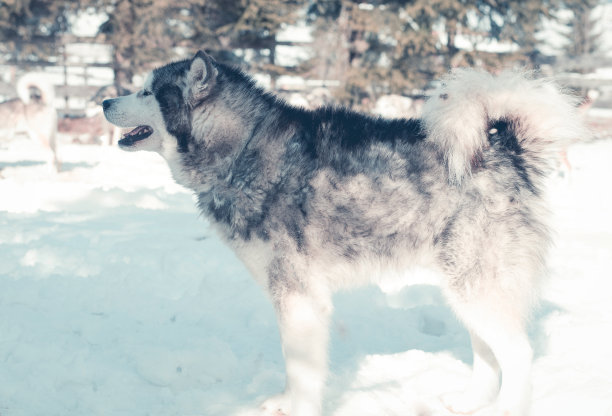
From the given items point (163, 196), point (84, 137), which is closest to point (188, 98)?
point (163, 196)

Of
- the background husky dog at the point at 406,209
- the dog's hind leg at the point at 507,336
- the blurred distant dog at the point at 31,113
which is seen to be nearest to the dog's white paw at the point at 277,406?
the background husky dog at the point at 406,209

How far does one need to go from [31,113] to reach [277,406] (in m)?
8.09

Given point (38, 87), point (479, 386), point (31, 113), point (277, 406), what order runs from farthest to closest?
point (38, 87), point (31, 113), point (479, 386), point (277, 406)

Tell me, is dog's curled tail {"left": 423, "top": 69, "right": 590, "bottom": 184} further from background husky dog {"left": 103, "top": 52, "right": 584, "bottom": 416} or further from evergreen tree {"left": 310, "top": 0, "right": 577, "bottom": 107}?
evergreen tree {"left": 310, "top": 0, "right": 577, "bottom": 107}

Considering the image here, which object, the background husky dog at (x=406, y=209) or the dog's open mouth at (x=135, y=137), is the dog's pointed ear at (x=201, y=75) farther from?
the dog's open mouth at (x=135, y=137)

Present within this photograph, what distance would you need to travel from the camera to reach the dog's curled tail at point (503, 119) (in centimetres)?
228

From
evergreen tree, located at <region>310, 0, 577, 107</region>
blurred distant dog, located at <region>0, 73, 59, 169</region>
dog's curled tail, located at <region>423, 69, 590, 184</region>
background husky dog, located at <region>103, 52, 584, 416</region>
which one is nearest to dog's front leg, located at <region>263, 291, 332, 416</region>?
background husky dog, located at <region>103, 52, 584, 416</region>

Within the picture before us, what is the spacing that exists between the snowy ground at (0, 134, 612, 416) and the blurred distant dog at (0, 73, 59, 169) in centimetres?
357

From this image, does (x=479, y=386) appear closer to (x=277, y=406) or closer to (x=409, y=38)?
(x=277, y=406)

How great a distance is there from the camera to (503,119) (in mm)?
2330

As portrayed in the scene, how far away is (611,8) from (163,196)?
97.3ft

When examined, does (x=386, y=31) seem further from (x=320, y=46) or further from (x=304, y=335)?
(x=304, y=335)

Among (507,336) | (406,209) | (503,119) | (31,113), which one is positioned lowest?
(31,113)

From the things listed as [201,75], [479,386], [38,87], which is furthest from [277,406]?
[38,87]
